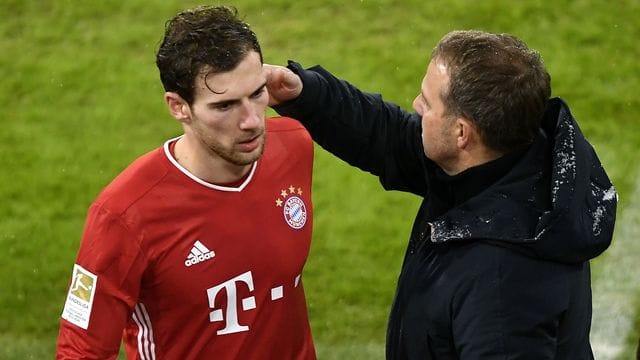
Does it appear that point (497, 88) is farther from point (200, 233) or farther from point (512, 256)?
point (200, 233)

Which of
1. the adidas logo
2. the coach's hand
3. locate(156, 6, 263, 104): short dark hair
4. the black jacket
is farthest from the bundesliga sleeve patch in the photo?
the black jacket

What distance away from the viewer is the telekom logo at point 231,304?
11.7ft

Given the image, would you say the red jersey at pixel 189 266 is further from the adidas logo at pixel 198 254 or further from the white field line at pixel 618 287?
the white field line at pixel 618 287

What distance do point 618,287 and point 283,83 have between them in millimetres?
3246

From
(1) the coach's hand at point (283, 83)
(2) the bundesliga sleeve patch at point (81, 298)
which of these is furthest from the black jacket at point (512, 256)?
(2) the bundesliga sleeve patch at point (81, 298)

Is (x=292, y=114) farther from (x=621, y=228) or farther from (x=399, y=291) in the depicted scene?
(x=621, y=228)

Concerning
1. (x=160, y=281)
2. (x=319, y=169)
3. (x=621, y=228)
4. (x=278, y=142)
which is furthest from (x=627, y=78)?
(x=160, y=281)

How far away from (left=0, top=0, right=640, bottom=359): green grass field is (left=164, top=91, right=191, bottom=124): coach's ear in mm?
2593

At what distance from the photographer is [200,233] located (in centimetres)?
355

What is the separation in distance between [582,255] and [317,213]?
362 centimetres

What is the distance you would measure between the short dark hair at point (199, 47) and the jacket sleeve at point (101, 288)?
472mm

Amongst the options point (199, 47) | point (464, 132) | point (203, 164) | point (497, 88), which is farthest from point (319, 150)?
point (497, 88)

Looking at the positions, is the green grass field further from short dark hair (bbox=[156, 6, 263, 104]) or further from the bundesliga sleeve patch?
short dark hair (bbox=[156, 6, 263, 104])

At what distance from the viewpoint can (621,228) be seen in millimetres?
6633
